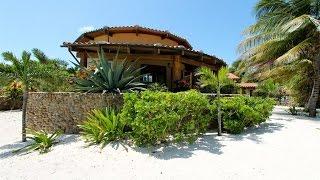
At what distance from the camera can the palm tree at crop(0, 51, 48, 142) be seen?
11578mm

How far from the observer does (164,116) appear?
29.8 feet

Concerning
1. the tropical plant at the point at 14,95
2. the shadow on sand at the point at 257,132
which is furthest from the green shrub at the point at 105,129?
the tropical plant at the point at 14,95

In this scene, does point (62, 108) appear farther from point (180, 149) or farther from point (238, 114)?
point (238, 114)

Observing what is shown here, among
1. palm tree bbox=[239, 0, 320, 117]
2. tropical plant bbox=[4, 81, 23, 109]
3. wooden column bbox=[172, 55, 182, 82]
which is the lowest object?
tropical plant bbox=[4, 81, 23, 109]

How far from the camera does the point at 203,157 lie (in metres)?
8.88

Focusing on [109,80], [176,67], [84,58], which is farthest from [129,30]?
[109,80]

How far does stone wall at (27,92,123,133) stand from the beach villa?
128 inches

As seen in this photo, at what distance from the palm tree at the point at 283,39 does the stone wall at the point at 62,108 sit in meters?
10.7

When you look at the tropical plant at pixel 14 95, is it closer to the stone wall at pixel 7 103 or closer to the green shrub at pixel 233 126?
the stone wall at pixel 7 103

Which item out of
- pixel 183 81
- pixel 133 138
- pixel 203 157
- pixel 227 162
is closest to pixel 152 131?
pixel 133 138

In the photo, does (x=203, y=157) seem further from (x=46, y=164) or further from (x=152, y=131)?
(x=46, y=164)

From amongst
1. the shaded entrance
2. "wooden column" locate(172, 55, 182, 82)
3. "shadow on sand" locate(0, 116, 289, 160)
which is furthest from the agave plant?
the shaded entrance

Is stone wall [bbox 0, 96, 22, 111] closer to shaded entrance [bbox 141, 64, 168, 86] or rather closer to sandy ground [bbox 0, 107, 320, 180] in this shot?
shaded entrance [bbox 141, 64, 168, 86]

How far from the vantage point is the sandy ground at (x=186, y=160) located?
7777 mm
